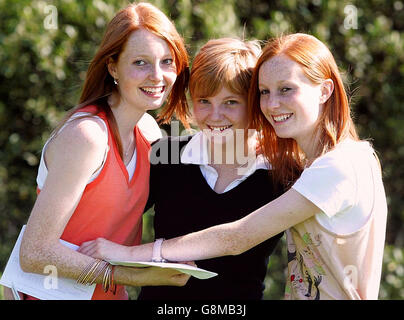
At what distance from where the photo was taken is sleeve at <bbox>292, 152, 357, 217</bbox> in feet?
7.95

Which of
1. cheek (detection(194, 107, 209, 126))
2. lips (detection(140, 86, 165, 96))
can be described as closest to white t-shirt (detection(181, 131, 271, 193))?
cheek (detection(194, 107, 209, 126))

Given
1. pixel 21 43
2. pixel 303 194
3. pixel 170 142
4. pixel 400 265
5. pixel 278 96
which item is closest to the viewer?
pixel 303 194

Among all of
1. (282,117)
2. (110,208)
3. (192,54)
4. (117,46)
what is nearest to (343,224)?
(282,117)

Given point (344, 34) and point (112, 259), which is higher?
point (344, 34)

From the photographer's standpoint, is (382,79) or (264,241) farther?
Answer: (382,79)

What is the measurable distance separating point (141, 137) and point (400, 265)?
107 inches

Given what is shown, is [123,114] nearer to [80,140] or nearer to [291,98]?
[80,140]

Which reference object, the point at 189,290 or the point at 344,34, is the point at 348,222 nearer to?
the point at 189,290

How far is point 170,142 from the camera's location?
305 cm

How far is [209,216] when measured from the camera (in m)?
2.76

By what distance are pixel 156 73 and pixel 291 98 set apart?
1.79ft

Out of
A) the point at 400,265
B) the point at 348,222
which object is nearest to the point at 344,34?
the point at 400,265

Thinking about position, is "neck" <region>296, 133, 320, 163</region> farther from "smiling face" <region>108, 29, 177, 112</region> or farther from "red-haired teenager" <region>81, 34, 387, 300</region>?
"smiling face" <region>108, 29, 177, 112</region>

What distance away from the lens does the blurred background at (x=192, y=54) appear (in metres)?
4.30
